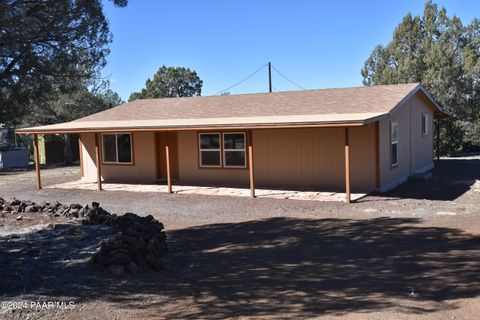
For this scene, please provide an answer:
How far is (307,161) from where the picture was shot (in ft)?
51.8

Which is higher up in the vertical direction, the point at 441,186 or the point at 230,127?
the point at 230,127

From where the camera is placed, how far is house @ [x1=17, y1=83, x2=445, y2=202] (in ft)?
48.2

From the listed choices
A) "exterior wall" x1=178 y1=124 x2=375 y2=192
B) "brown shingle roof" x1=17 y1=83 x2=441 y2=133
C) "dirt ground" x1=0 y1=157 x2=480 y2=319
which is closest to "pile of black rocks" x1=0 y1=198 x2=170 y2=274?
"dirt ground" x1=0 y1=157 x2=480 y2=319

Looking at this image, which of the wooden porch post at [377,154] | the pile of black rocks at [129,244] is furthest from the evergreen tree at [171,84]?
the pile of black rocks at [129,244]

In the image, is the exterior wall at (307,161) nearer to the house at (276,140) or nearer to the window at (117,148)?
the house at (276,140)

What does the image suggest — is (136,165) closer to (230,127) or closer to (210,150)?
(210,150)

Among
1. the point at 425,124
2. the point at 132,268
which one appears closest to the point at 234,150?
the point at 425,124

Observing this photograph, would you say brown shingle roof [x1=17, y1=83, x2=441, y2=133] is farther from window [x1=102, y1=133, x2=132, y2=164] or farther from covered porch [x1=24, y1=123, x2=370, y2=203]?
window [x1=102, y1=133, x2=132, y2=164]

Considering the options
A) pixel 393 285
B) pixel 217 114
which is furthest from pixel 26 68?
pixel 217 114

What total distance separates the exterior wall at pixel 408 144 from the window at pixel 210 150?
18.6 feet

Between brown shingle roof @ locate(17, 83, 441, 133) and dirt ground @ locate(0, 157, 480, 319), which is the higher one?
brown shingle roof @ locate(17, 83, 441, 133)

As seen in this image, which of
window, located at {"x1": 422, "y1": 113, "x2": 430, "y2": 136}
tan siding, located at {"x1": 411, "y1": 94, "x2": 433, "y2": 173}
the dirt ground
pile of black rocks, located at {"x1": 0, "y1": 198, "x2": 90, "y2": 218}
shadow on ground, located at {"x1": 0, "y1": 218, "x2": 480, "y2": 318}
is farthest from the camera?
window, located at {"x1": 422, "y1": 113, "x2": 430, "y2": 136}

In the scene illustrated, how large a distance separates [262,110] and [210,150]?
2.34 meters

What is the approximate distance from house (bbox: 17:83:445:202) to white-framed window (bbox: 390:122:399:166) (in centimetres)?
3
